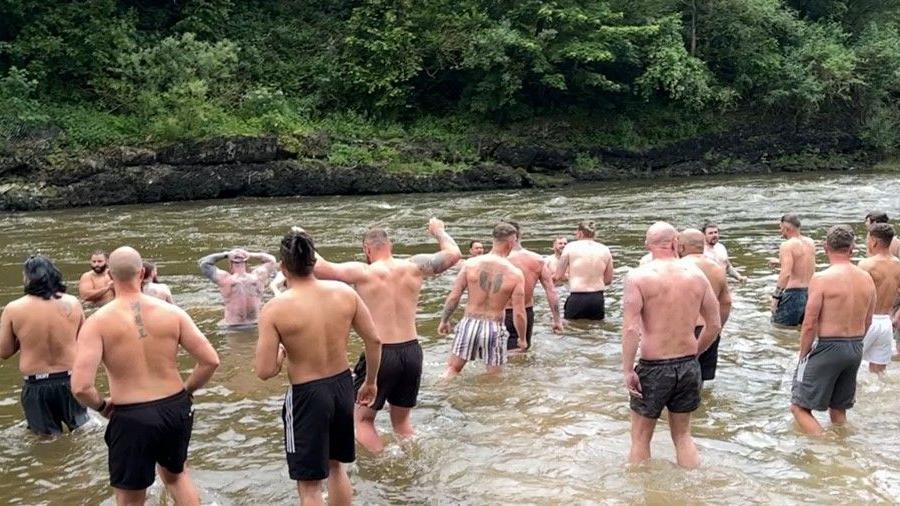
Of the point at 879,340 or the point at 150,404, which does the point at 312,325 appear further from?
the point at 879,340

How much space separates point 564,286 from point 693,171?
20.0m

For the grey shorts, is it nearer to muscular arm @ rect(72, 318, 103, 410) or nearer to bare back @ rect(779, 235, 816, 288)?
bare back @ rect(779, 235, 816, 288)

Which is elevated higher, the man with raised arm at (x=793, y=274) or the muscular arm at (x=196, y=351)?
the muscular arm at (x=196, y=351)

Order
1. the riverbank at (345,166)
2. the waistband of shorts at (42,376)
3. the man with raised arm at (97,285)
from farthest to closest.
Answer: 1. the riverbank at (345,166)
2. the man with raised arm at (97,285)
3. the waistband of shorts at (42,376)

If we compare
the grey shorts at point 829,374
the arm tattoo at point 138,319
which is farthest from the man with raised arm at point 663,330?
the arm tattoo at point 138,319

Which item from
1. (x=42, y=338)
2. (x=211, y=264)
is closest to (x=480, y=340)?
(x=211, y=264)

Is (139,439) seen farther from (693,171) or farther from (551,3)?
(693,171)

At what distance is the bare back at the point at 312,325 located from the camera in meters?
4.81

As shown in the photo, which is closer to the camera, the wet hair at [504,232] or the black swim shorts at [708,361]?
the black swim shorts at [708,361]

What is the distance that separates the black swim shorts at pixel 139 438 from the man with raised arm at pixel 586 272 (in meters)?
6.59

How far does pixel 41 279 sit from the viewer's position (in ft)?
20.8

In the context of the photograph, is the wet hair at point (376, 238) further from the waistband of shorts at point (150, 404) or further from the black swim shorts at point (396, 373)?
the waistband of shorts at point (150, 404)

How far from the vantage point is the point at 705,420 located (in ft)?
23.9

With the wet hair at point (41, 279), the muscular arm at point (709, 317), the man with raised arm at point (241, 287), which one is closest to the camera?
the muscular arm at point (709, 317)
